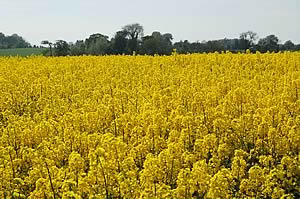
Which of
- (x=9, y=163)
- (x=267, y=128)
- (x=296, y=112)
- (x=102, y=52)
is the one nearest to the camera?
(x=9, y=163)

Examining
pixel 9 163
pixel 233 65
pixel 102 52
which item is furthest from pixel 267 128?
pixel 102 52

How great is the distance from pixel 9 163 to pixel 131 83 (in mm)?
8164

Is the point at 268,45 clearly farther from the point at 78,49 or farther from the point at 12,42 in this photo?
the point at 12,42

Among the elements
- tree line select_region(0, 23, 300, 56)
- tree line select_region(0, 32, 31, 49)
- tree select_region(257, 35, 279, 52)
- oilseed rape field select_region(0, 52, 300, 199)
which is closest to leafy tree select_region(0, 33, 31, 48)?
tree line select_region(0, 32, 31, 49)

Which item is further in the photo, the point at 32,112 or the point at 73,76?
the point at 73,76

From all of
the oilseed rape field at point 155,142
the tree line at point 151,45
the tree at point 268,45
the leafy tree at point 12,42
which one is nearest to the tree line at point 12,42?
the leafy tree at point 12,42

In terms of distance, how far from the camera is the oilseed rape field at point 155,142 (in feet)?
17.8

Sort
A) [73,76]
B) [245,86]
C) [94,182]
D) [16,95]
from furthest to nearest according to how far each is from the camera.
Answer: [73,76]
[16,95]
[245,86]
[94,182]

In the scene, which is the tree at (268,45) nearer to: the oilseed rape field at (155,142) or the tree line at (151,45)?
the tree line at (151,45)

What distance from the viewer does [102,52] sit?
34344 mm

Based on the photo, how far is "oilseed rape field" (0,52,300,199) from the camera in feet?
17.8

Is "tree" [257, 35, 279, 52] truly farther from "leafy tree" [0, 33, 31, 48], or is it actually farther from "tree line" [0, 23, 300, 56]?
"leafy tree" [0, 33, 31, 48]

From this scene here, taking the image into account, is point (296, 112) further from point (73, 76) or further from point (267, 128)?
point (73, 76)

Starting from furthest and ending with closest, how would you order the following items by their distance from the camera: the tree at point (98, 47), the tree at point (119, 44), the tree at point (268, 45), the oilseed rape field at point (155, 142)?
the tree at point (119, 44) → the tree at point (98, 47) → the tree at point (268, 45) → the oilseed rape field at point (155, 142)
